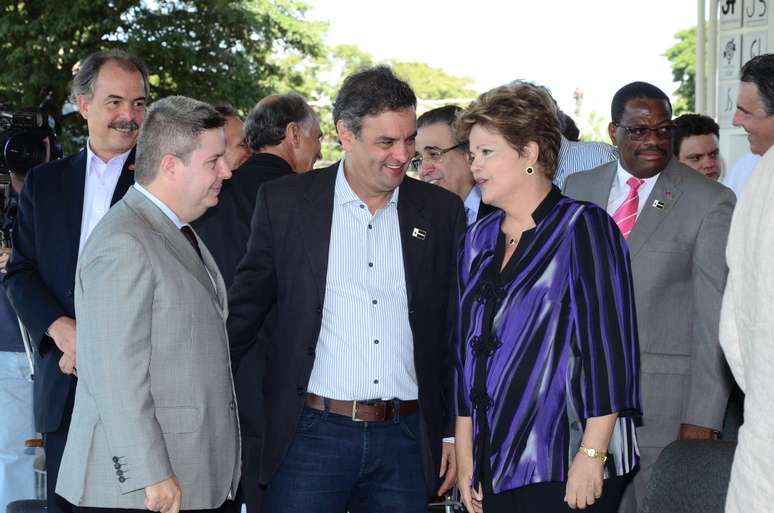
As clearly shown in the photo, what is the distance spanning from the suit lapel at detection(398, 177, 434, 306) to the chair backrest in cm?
128

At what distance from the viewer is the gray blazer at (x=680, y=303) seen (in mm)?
3621

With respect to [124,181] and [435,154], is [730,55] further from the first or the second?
[124,181]

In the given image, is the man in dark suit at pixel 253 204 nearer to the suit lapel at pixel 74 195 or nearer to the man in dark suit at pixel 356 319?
the man in dark suit at pixel 356 319

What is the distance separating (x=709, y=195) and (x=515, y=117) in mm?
1086

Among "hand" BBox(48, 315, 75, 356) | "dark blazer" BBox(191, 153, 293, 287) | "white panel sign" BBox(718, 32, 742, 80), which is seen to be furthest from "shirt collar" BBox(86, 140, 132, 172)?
"white panel sign" BBox(718, 32, 742, 80)

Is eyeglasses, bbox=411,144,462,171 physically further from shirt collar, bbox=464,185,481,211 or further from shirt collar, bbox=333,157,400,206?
shirt collar, bbox=333,157,400,206

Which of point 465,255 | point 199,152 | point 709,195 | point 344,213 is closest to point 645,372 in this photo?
point 709,195

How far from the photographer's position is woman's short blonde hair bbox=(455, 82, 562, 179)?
117 inches

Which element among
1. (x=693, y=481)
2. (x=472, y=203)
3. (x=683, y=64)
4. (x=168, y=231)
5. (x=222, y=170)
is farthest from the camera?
(x=683, y=64)

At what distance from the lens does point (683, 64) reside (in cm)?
3731

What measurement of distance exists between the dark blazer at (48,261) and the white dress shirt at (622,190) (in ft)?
5.99

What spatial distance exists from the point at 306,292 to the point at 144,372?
0.70 metres

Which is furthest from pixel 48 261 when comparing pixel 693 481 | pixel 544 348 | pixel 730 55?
pixel 730 55

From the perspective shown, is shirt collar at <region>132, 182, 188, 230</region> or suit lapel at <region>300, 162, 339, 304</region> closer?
shirt collar at <region>132, 182, 188, 230</region>
